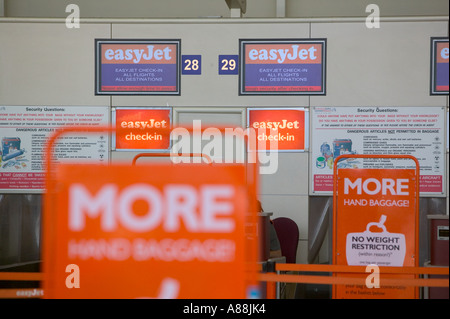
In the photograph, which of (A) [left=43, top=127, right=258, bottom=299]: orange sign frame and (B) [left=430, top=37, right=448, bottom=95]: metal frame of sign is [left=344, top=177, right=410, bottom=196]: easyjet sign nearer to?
(B) [left=430, top=37, right=448, bottom=95]: metal frame of sign

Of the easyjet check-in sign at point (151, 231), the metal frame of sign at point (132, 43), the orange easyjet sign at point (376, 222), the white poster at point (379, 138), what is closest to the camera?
the easyjet check-in sign at point (151, 231)

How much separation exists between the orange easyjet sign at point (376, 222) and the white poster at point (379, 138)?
1452 mm

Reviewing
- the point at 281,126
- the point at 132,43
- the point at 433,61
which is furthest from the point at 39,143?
the point at 433,61

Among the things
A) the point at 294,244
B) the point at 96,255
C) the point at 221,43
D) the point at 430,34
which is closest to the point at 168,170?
the point at 96,255

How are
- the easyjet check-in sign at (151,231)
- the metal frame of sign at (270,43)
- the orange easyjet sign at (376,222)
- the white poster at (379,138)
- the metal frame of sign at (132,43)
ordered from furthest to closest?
the metal frame of sign at (132,43)
the metal frame of sign at (270,43)
the white poster at (379,138)
the orange easyjet sign at (376,222)
the easyjet check-in sign at (151,231)

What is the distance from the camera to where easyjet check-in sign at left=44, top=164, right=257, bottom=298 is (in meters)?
2.48

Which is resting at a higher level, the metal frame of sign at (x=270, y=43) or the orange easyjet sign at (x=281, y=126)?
the metal frame of sign at (x=270, y=43)

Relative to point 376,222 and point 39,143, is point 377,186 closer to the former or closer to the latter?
point 376,222

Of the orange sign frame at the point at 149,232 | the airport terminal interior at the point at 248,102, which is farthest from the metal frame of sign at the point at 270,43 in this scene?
the orange sign frame at the point at 149,232

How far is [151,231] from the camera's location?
2.50m

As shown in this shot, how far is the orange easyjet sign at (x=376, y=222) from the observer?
488 centimetres

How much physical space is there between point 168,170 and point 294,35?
4327mm

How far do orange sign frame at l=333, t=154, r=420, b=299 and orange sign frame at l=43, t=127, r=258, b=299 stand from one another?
259 centimetres

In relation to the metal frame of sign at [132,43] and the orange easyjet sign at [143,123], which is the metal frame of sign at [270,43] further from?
the orange easyjet sign at [143,123]
